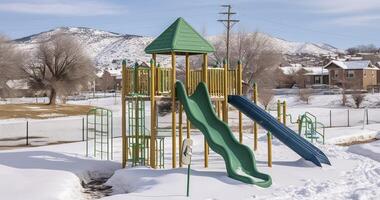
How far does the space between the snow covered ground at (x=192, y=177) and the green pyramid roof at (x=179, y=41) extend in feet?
12.0

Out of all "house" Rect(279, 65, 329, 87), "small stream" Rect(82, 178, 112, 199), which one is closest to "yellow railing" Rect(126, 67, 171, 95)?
"small stream" Rect(82, 178, 112, 199)

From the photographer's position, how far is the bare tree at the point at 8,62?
5550cm

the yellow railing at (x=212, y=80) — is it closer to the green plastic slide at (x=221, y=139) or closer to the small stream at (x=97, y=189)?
the green plastic slide at (x=221, y=139)

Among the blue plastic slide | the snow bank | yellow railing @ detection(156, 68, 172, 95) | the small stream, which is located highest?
yellow railing @ detection(156, 68, 172, 95)

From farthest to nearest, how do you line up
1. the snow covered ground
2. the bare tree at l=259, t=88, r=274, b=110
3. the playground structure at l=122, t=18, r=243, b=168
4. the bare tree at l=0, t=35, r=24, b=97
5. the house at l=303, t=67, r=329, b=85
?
1. the house at l=303, t=67, r=329, b=85
2. the bare tree at l=0, t=35, r=24, b=97
3. the bare tree at l=259, t=88, r=274, b=110
4. the playground structure at l=122, t=18, r=243, b=168
5. the snow covered ground

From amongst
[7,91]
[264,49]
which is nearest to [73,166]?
[7,91]

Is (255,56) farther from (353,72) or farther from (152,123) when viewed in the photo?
(152,123)

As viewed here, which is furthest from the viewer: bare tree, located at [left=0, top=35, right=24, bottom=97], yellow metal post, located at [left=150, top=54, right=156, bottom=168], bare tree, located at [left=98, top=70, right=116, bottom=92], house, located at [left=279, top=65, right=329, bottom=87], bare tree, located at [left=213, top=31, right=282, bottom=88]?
bare tree, located at [left=98, top=70, right=116, bottom=92]

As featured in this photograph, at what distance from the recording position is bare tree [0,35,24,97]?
182 ft

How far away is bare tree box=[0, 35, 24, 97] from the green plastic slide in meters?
45.0

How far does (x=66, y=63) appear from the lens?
64.4 meters

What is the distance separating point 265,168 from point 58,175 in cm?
599

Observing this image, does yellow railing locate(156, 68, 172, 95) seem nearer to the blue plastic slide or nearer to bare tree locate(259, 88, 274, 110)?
the blue plastic slide

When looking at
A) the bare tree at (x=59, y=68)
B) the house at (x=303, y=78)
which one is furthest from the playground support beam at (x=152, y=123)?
the house at (x=303, y=78)
